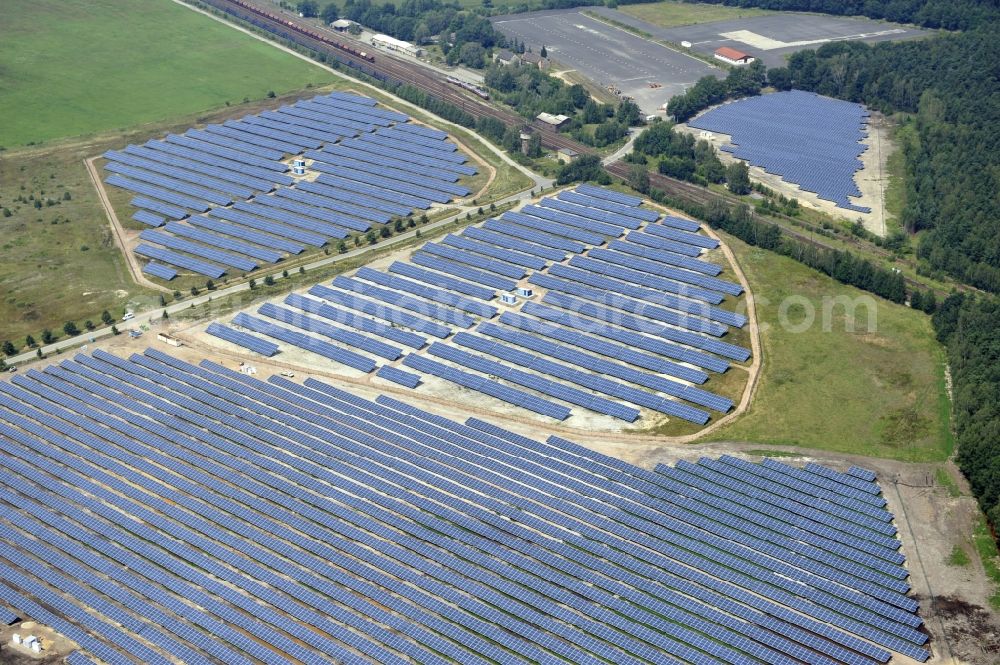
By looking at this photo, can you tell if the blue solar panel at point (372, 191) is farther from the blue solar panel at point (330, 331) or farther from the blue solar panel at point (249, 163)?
the blue solar panel at point (330, 331)

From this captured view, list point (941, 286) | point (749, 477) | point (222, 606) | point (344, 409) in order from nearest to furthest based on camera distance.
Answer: point (222, 606) < point (749, 477) < point (344, 409) < point (941, 286)

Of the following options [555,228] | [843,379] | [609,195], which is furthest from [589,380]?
[609,195]

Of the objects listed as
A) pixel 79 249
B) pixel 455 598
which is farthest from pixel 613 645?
pixel 79 249

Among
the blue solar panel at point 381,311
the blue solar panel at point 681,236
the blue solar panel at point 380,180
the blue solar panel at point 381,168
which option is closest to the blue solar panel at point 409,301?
the blue solar panel at point 381,311

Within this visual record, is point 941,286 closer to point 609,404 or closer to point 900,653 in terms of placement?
point 609,404

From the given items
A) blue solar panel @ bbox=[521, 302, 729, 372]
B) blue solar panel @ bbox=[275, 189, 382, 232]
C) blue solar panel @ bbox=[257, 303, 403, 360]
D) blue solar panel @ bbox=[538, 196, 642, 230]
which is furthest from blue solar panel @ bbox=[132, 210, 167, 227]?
blue solar panel @ bbox=[521, 302, 729, 372]

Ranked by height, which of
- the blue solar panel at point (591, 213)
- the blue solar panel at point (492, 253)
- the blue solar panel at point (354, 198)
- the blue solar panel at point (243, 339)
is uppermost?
the blue solar panel at point (591, 213)
